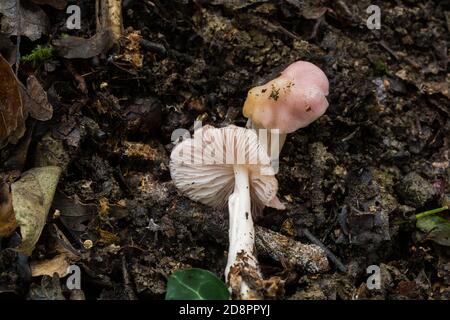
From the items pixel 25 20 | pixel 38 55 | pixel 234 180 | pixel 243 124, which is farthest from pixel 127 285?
pixel 25 20

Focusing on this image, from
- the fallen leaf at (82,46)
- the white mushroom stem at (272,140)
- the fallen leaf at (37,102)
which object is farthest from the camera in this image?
the fallen leaf at (82,46)

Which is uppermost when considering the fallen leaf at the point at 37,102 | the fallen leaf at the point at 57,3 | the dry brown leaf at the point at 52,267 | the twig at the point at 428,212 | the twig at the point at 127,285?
the fallen leaf at the point at 57,3

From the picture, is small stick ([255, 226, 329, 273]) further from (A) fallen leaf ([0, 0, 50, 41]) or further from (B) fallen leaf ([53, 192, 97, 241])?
(A) fallen leaf ([0, 0, 50, 41])

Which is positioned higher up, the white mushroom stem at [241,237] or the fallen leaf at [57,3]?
the fallen leaf at [57,3]

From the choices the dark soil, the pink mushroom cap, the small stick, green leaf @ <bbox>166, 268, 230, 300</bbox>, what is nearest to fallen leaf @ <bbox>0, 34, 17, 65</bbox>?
the dark soil

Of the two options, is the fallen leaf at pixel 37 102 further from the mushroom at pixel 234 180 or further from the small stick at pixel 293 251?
the small stick at pixel 293 251

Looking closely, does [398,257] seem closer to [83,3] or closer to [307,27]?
[307,27]

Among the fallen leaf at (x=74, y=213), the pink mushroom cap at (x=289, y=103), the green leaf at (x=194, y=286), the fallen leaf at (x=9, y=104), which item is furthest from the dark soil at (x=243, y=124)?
the pink mushroom cap at (x=289, y=103)
